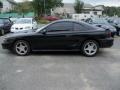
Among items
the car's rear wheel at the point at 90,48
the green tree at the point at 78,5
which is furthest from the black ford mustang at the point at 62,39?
the green tree at the point at 78,5

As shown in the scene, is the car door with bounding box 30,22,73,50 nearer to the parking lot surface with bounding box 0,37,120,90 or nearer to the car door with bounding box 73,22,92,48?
the car door with bounding box 73,22,92,48

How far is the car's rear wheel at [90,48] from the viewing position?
34.8 feet

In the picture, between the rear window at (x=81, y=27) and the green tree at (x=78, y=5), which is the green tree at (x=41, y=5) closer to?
the green tree at (x=78, y=5)

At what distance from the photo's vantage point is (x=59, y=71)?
7.95 metres

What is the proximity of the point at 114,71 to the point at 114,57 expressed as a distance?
2474 mm

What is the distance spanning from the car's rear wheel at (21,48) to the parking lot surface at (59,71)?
0.28 meters

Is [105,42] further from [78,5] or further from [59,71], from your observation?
[78,5]

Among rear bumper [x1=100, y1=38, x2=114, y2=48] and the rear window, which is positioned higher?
the rear window

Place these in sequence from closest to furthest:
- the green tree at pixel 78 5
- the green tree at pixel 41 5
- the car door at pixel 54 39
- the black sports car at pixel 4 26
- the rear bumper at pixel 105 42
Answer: the car door at pixel 54 39
the rear bumper at pixel 105 42
the black sports car at pixel 4 26
the green tree at pixel 41 5
the green tree at pixel 78 5

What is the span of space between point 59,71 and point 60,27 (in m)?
3.19

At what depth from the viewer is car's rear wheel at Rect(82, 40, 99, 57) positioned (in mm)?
10609

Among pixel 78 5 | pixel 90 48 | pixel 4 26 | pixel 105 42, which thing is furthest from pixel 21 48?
pixel 78 5

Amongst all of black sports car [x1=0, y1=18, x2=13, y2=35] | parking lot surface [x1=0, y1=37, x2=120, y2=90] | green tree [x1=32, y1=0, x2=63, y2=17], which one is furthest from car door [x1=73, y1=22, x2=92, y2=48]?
green tree [x1=32, y1=0, x2=63, y2=17]

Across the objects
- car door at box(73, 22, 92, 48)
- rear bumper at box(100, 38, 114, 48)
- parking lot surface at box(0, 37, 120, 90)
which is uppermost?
car door at box(73, 22, 92, 48)
